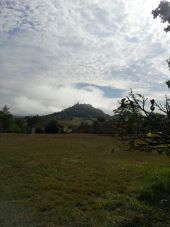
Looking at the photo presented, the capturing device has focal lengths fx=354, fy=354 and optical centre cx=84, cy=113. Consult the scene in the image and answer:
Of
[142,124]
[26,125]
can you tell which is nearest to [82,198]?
[142,124]

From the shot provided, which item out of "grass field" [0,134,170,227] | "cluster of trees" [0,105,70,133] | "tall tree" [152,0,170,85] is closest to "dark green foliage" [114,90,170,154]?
"grass field" [0,134,170,227]

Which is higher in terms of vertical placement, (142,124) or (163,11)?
(163,11)

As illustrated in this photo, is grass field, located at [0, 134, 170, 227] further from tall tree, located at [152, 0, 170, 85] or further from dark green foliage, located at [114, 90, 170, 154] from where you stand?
tall tree, located at [152, 0, 170, 85]

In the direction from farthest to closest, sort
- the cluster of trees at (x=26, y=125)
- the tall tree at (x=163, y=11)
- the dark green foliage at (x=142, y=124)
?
the cluster of trees at (x=26, y=125) < the tall tree at (x=163, y=11) < the dark green foliage at (x=142, y=124)

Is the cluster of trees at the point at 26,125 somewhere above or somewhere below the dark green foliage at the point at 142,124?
above

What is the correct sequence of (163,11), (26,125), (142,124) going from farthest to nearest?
(26,125)
(163,11)
(142,124)

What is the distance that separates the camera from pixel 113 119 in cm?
749

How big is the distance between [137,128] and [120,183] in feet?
21.5

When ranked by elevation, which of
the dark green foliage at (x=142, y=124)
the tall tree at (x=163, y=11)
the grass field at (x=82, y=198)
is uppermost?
the tall tree at (x=163, y=11)

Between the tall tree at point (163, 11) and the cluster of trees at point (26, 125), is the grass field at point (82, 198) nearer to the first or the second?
the tall tree at point (163, 11)

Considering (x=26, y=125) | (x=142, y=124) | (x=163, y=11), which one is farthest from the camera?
(x=26, y=125)

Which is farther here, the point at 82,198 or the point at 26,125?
the point at 26,125

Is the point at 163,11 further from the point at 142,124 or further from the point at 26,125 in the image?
the point at 26,125

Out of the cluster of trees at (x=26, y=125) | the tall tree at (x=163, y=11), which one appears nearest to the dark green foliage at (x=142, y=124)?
the tall tree at (x=163, y=11)
